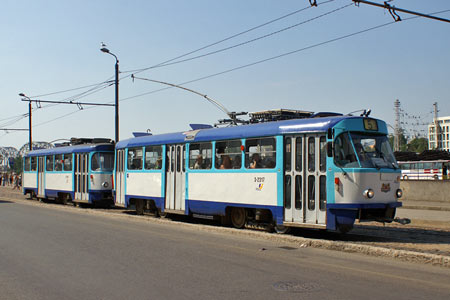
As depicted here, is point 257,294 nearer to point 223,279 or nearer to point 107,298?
point 223,279

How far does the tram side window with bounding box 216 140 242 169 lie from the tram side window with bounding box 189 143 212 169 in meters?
0.47

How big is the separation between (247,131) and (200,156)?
99.1 inches

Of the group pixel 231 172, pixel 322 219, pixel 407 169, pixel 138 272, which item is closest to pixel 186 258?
pixel 138 272

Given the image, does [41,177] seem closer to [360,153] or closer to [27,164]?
[27,164]

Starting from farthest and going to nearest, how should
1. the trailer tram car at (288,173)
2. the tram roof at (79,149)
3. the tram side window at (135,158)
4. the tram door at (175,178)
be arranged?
the tram roof at (79,149)
the tram side window at (135,158)
the tram door at (175,178)
the trailer tram car at (288,173)

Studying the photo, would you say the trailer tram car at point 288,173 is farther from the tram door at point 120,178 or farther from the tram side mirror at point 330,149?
the tram door at point 120,178

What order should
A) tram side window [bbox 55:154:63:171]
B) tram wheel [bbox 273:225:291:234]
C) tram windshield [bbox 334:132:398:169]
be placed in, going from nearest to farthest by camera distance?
tram windshield [bbox 334:132:398:169], tram wheel [bbox 273:225:291:234], tram side window [bbox 55:154:63:171]

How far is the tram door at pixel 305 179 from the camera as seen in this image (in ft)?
40.7

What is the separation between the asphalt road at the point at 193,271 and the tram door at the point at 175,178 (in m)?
4.41

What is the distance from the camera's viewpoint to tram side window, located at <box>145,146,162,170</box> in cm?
1860

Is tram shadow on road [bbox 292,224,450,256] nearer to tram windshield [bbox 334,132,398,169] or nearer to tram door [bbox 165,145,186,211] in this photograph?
tram windshield [bbox 334,132,398,169]

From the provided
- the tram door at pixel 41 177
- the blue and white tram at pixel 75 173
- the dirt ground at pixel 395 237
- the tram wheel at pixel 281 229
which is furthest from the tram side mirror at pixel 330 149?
the tram door at pixel 41 177

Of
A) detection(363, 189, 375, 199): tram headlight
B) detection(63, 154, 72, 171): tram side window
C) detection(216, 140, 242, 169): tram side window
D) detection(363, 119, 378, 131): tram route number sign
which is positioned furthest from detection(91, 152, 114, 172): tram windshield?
detection(363, 189, 375, 199): tram headlight

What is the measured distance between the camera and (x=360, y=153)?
A: 12.3m
